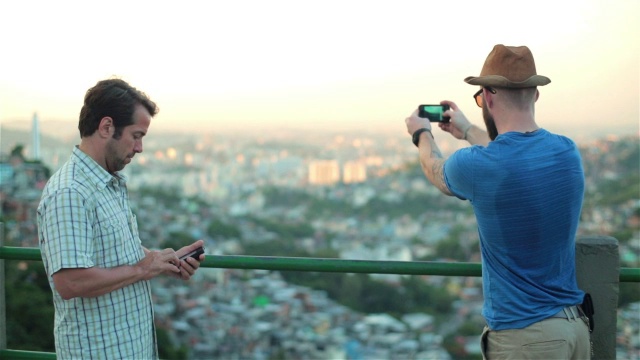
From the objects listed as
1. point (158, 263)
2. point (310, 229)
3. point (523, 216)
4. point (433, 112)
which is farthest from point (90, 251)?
point (310, 229)

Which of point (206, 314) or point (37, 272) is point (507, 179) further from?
point (206, 314)

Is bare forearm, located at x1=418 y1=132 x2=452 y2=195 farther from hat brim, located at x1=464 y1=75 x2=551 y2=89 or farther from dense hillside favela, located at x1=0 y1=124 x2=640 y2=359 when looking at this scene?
dense hillside favela, located at x1=0 y1=124 x2=640 y2=359

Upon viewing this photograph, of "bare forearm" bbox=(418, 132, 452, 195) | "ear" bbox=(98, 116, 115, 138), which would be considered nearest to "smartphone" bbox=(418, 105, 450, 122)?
"bare forearm" bbox=(418, 132, 452, 195)

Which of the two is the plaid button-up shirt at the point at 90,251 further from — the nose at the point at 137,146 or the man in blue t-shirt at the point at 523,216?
the man in blue t-shirt at the point at 523,216

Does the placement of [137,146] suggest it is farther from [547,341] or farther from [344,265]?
[547,341]

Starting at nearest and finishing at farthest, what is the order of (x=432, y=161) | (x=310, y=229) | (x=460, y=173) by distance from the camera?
(x=460, y=173) < (x=432, y=161) < (x=310, y=229)

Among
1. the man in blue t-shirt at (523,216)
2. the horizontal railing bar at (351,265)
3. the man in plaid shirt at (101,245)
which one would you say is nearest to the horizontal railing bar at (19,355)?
the horizontal railing bar at (351,265)
